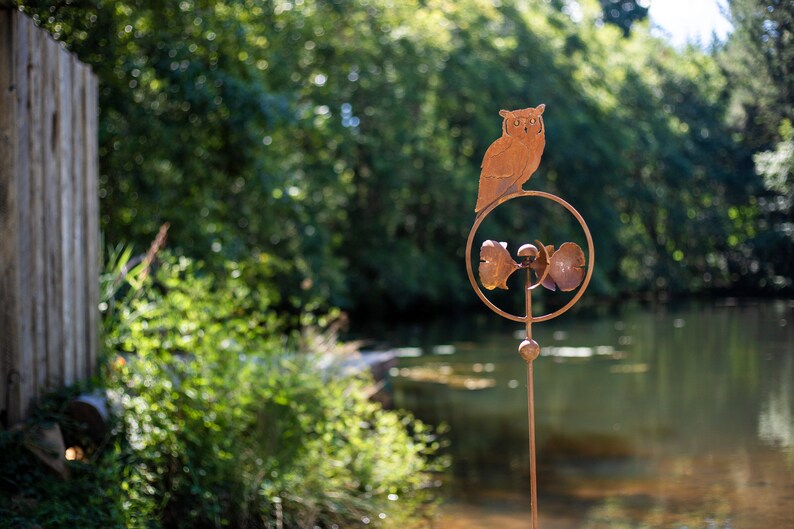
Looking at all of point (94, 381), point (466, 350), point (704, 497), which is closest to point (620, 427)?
point (704, 497)

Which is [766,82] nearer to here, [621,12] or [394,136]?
[394,136]

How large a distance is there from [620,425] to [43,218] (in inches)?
217

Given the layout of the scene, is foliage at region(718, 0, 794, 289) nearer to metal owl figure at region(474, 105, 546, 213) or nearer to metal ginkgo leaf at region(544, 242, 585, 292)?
metal owl figure at region(474, 105, 546, 213)

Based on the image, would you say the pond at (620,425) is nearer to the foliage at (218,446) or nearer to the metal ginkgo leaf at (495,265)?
the foliage at (218,446)

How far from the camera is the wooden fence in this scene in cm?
486

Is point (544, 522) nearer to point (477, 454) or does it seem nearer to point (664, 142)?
point (477, 454)

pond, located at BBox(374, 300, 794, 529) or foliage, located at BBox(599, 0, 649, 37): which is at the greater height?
foliage, located at BBox(599, 0, 649, 37)

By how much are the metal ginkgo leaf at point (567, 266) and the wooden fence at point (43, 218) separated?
2.76 metres

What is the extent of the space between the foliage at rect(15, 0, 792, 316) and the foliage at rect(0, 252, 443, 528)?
1.97 m

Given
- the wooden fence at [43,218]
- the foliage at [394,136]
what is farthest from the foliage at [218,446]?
the foliage at [394,136]

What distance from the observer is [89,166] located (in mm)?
6059

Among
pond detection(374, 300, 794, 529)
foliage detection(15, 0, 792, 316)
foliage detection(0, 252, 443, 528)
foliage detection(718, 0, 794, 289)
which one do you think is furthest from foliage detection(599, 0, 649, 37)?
foliage detection(0, 252, 443, 528)

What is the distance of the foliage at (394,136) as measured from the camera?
10172 millimetres

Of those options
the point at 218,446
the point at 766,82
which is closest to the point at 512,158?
the point at 218,446
